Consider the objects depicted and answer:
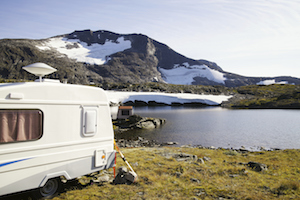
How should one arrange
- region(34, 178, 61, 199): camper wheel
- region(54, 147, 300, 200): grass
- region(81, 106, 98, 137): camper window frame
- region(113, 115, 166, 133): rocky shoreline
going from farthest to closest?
region(113, 115, 166, 133): rocky shoreline, region(54, 147, 300, 200): grass, region(81, 106, 98, 137): camper window frame, region(34, 178, 61, 199): camper wheel

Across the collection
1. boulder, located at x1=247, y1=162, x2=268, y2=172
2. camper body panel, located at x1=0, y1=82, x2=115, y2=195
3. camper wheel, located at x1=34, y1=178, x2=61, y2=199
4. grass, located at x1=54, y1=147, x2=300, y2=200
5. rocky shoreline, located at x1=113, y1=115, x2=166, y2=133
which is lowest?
rocky shoreline, located at x1=113, y1=115, x2=166, y2=133

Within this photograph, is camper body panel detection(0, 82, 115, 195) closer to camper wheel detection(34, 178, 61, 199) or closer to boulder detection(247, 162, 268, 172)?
camper wheel detection(34, 178, 61, 199)

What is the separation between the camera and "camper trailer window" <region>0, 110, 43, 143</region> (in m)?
6.27

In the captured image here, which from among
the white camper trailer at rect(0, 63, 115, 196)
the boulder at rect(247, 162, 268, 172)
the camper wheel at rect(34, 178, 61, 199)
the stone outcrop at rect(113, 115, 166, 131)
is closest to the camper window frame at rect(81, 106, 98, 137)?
the white camper trailer at rect(0, 63, 115, 196)

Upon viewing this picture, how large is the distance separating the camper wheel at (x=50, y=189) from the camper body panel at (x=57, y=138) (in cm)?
54

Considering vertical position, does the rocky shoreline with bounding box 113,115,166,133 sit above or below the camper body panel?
below

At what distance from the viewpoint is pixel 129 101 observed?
98875mm

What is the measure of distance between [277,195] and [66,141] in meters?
9.10

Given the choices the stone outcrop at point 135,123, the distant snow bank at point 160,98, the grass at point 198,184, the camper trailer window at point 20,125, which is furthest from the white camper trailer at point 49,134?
the distant snow bank at point 160,98

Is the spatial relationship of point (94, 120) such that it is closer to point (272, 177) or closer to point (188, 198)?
point (188, 198)

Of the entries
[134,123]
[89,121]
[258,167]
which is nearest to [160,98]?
[134,123]

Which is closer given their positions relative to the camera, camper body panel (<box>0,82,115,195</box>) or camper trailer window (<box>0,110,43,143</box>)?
camper trailer window (<box>0,110,43,143</box>)

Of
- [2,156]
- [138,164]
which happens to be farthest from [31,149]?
[138,164]

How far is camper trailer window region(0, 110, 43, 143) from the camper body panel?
13cm
